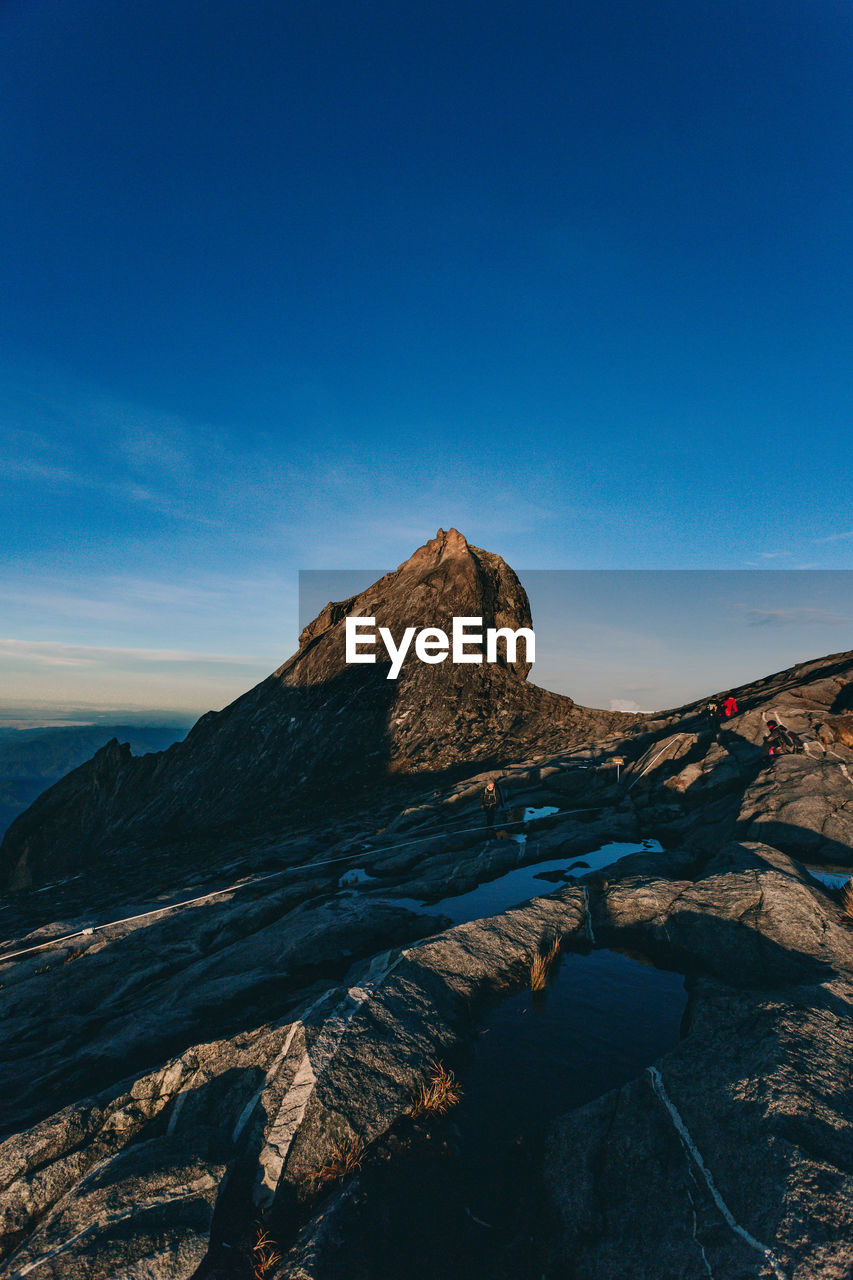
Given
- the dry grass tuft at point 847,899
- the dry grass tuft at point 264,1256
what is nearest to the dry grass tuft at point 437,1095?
the dry grass tuft at point 264,1256

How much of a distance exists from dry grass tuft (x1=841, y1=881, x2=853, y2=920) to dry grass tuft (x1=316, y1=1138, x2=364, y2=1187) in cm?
1014

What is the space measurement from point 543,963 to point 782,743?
15831mm

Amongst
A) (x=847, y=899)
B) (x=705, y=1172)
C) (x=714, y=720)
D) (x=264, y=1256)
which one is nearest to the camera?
(x=264, y=1256)

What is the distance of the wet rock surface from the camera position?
5.04m

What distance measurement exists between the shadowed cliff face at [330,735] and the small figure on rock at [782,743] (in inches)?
744

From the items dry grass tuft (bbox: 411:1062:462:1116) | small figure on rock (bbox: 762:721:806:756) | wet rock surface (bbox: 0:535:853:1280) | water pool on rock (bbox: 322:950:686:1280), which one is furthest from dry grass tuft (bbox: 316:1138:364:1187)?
small figure on rock (bbox: 762:721:806:756)

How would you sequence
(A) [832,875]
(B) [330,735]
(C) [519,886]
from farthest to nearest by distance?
(B) [330,735] → (C) [519,886] → (A) [832,875]

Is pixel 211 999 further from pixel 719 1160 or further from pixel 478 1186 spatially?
pixel 719 1160

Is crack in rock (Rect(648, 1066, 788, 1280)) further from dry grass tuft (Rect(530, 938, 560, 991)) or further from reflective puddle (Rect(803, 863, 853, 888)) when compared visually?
reflective puddle (Rect(803, 863, 853, 888))

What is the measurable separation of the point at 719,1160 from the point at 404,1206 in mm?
3333

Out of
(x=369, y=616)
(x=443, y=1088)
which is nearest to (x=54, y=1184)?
(x=443, y=1088)

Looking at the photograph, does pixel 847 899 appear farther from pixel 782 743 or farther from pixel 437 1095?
pixel 782 743

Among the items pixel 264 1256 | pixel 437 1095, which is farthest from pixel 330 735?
pixel 264 1256

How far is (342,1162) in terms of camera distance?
6023mm
